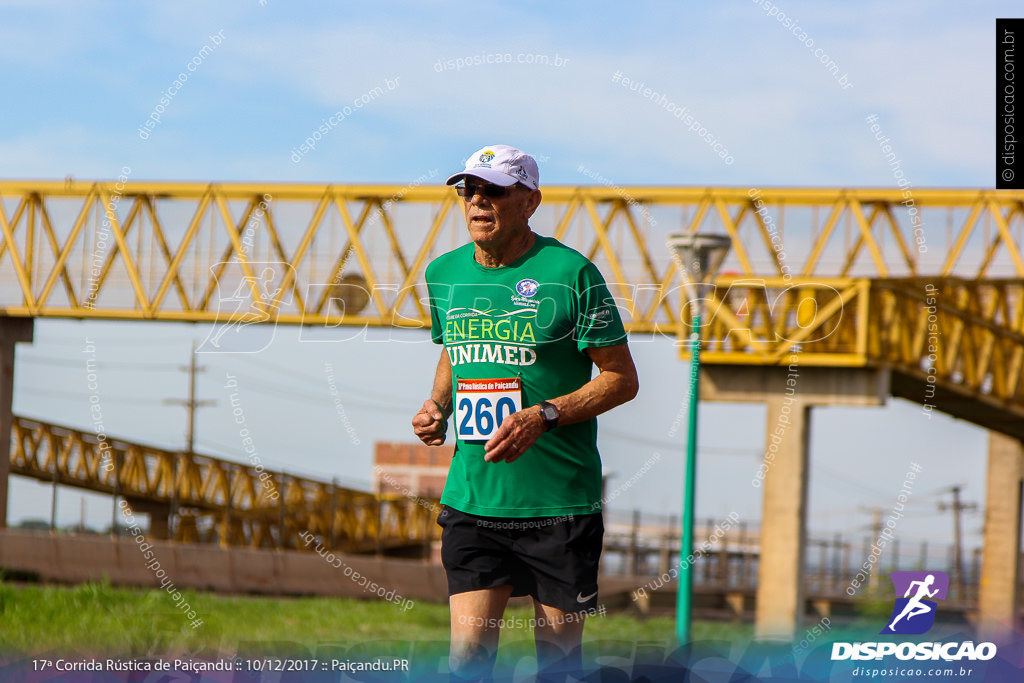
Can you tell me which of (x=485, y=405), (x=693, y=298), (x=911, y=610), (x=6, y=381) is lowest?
(x=911, y=610)

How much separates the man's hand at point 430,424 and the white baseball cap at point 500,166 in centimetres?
89

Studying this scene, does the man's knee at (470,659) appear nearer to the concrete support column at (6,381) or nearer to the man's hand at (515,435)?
the man's hand at (515,435)

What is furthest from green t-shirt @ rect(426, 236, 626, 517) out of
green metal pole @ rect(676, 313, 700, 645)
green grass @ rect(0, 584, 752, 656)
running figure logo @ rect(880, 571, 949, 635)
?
green metal pole @ rect(676, 313, 700, 645)

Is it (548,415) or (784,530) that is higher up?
(548,415)

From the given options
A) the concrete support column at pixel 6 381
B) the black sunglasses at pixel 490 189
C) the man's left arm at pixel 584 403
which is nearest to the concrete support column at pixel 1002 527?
the concrete support column at pixel 6 381

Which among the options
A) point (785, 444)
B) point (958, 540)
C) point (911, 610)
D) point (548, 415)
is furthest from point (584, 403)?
A: point (958, 540)

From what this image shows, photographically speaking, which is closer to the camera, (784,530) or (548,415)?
(548,415)

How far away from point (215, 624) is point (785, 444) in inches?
374

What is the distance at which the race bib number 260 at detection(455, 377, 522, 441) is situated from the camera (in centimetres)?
520

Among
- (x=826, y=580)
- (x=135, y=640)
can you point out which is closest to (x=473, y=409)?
(x=135, y=640)

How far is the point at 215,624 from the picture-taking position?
64.8ft

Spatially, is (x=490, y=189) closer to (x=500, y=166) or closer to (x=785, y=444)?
(x=500, y=166)

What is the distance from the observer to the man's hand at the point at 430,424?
5.45 m

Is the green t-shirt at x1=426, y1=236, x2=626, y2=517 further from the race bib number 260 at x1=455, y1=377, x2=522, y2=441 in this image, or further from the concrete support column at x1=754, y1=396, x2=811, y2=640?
the concrete support column at x1=754, y1=396, x2=811, y2=640
